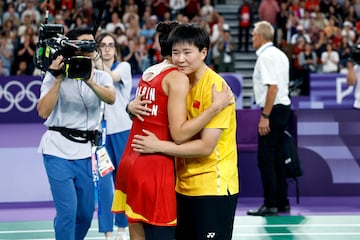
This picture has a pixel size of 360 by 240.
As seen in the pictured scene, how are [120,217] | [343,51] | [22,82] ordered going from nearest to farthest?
[120,217] → [22,82] → [343,51]

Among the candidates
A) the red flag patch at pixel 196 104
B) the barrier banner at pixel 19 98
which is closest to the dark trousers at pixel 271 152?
the red flag patch at pixel 196 104

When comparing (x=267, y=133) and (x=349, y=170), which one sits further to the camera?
(x=349, y=170)

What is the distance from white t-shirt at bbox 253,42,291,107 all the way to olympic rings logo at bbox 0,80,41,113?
8.46 metres

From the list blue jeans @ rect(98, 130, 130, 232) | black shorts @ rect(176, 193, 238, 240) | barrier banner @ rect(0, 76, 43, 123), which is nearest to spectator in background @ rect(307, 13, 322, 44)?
barrier banner @ rect(0, 76, 43, 123)

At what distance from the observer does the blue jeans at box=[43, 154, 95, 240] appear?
21.6 feet

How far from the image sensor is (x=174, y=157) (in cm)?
543

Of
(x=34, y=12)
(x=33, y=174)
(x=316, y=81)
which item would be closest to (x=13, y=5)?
(x=34, y=12)

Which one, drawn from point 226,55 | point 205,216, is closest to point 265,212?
point 205,216

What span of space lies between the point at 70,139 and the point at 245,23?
15.8 m

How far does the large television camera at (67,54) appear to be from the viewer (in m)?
6.34

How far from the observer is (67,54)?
21.0 ft

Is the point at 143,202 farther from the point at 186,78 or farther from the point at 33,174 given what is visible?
the point at 33,174

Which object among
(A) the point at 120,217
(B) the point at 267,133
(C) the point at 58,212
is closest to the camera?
(C) the point at 58,212

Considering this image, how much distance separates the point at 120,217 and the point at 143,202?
10.7 ft
